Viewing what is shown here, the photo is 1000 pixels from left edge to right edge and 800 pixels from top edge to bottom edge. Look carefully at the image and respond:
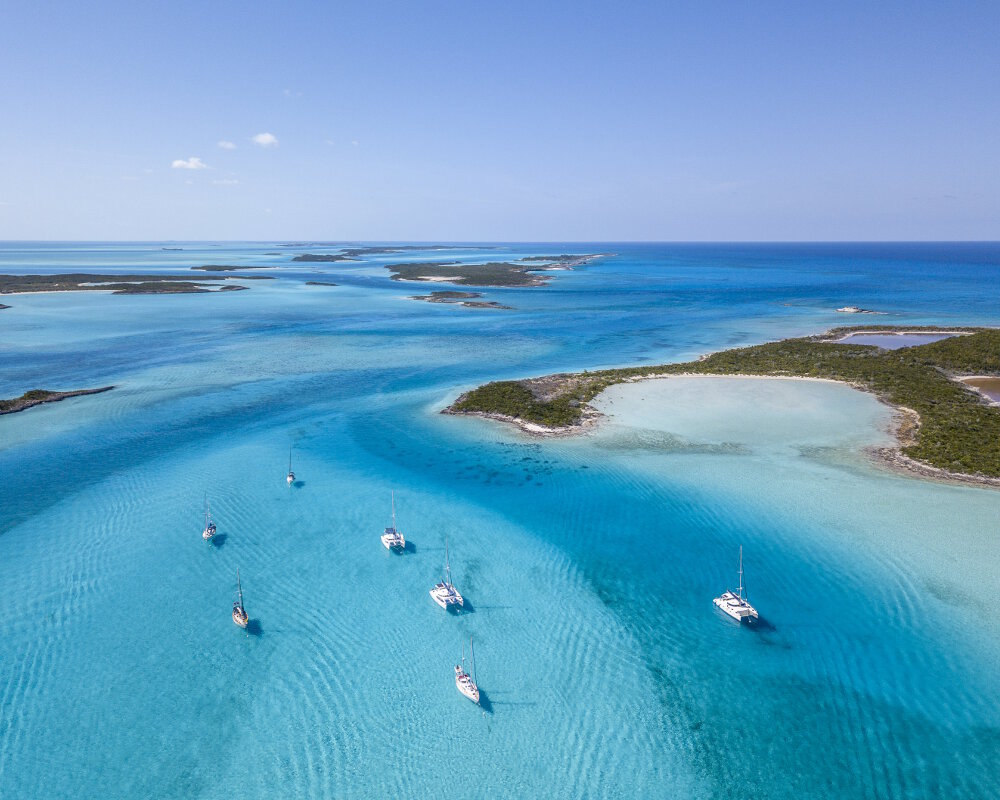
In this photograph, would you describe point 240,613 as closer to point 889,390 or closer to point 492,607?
point 492,607

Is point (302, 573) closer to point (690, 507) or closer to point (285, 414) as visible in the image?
point (690, 507)

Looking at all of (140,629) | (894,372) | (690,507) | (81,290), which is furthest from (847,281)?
(81,290)

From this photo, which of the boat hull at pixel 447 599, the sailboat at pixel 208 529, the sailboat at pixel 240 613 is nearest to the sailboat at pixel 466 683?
the boat hull at pixel 447 599

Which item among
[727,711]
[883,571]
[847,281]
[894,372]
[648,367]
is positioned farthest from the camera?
[847,281]

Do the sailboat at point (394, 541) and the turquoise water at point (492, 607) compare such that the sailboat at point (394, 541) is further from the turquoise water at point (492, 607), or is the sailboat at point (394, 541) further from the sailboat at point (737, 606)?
the sailboat at point (737, 606)

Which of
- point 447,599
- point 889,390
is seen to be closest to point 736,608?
point 447,599
